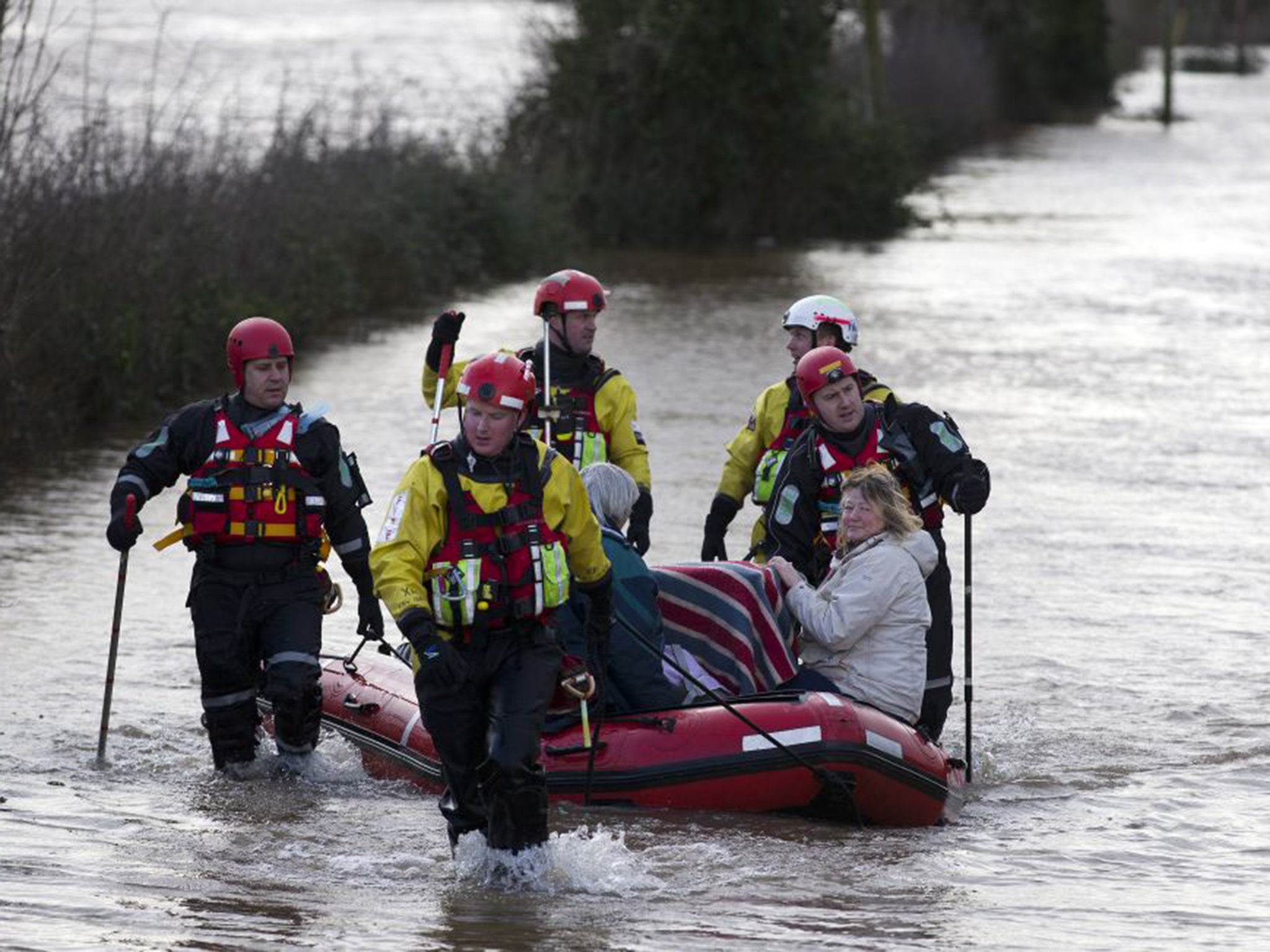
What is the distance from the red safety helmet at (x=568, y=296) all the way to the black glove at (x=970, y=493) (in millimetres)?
1804

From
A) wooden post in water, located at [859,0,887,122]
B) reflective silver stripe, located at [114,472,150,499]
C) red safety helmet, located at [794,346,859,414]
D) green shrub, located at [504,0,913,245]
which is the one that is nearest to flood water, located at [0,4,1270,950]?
reflective silver stripe, located at [114,472,150,499]

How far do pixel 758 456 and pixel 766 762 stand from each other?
6.30 feet

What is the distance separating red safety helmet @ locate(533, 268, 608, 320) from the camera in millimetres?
9625

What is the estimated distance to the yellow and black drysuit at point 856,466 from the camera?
887cm

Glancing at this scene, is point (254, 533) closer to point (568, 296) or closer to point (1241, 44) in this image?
point (568, 296)

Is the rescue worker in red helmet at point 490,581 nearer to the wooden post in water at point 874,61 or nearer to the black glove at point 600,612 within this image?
the black glove at point 600,612

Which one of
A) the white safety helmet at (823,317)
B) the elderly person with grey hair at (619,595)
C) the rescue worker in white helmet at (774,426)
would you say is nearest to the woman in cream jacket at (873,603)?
the elderly person with grey hair at (619,595)

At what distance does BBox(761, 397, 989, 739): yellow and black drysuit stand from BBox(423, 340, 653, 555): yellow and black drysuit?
32.6 inches

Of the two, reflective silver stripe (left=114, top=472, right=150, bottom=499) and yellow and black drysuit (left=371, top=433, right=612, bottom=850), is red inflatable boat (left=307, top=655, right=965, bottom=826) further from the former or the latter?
reflective silver stripe (left=114, top=472, right=150, bottom=499)

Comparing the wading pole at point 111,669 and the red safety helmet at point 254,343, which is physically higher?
the red safety helmet at point 254,343

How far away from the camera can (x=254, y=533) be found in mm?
8297

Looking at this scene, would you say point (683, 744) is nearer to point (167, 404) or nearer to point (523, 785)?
point (523, 785)

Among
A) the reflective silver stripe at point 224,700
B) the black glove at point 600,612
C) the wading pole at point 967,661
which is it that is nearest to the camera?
the black glove at point 600,612

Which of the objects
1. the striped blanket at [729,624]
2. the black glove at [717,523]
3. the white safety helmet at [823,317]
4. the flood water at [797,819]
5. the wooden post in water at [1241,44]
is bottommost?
the flood water at [797,819]
